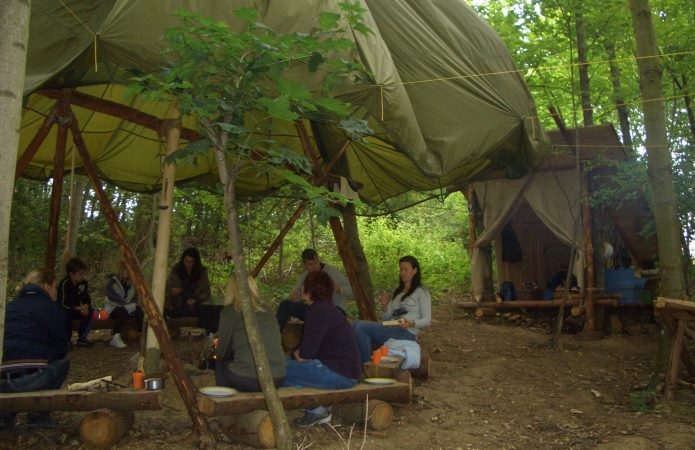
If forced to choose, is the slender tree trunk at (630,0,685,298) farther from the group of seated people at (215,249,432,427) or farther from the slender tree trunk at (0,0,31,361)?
the slender tree trunk at (0,0,31,361)

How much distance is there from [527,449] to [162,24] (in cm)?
436

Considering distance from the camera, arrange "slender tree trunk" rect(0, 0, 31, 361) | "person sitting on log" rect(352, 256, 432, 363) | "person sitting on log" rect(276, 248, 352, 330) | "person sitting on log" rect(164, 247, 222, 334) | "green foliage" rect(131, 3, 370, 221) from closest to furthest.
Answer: "slender tree trunk" rect(0, 0, 31, 361), "green foliage" rect(131, 3, 370, 221), "person sitting on log" rect(352, 256, 432, 363), "person sitting on log" rect(276, 248, 352, 330), "person sitting on log" rect(164, 247, 222, 334)

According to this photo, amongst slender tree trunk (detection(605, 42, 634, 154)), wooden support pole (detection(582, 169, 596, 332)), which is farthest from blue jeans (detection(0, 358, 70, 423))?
slender tree trunk (detection(605, 42, 634, 154))

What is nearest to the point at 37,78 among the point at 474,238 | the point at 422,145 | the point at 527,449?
the point at 422,145

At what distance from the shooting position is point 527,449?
17.1ft

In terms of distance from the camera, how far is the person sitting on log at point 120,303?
8.55 meters

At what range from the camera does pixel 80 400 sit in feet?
14.8

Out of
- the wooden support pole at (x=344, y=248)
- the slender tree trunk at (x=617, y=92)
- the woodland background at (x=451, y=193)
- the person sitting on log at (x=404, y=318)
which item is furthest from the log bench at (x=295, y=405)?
the slender tree trunk at (x=617, y=92)

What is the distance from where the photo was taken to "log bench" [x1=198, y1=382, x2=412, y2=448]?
179 inches

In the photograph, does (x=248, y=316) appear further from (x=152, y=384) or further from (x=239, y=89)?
(x=152, y=384)

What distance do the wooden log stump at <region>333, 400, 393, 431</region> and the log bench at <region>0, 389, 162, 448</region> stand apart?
1608mm

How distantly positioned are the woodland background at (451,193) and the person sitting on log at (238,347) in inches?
156

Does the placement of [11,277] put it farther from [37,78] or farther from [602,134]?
[602,134]

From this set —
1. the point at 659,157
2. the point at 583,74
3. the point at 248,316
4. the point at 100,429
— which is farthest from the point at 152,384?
the point at 583,74
